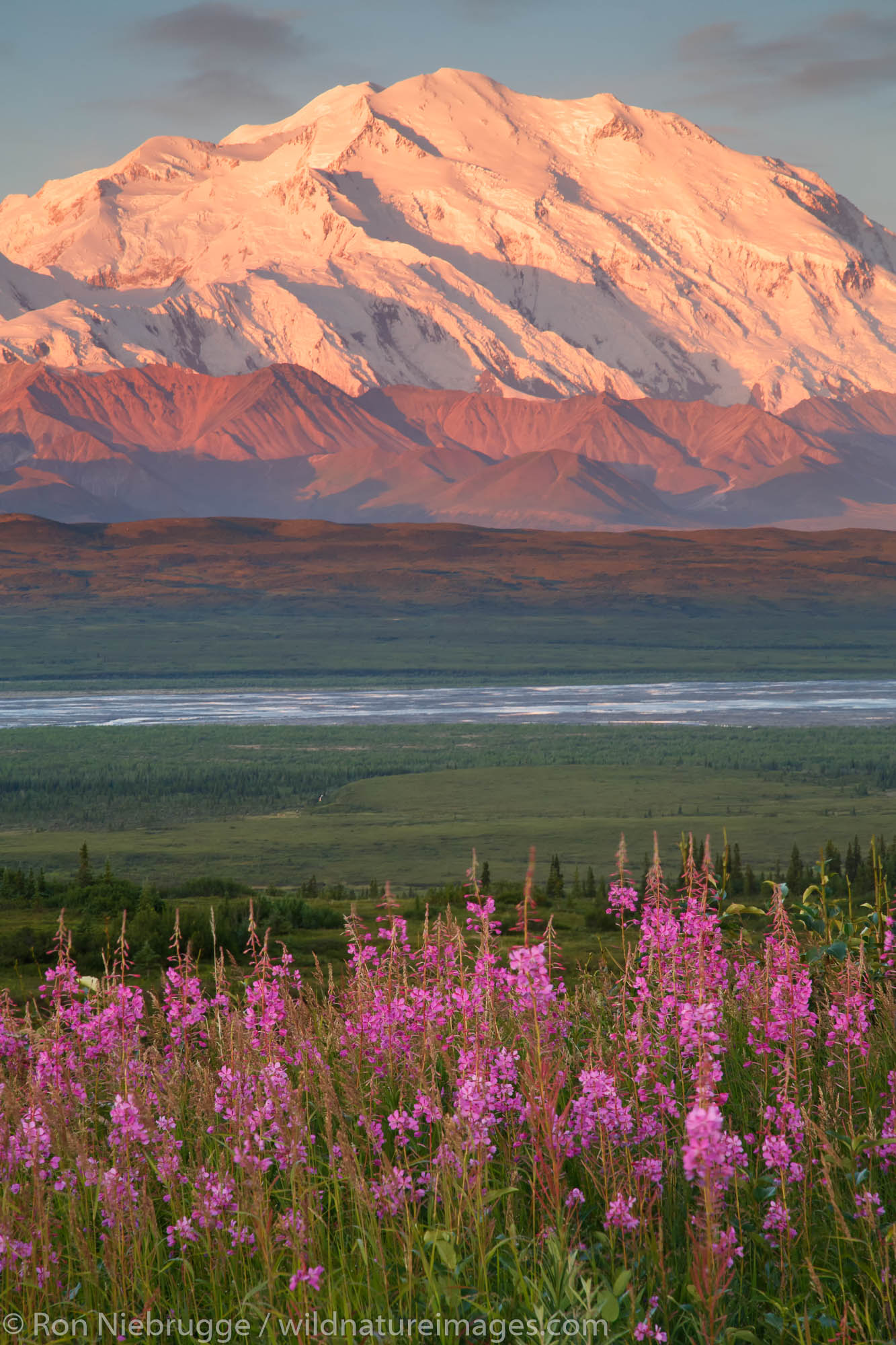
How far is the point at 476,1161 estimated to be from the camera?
4082mm

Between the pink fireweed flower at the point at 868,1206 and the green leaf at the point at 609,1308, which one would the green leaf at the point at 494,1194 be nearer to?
the green leaf at the point at 609,1308

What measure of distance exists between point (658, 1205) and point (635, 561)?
510 ft

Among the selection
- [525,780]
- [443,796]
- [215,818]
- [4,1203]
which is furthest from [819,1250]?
[525,780]

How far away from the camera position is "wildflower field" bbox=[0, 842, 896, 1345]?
396cm

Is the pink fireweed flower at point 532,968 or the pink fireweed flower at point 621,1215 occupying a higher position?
the pink fireweed flower at point 532,968

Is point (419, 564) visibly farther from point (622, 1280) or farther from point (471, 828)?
point (622, 1280)

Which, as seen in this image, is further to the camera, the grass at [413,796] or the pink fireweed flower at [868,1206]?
the grass at [413,796]

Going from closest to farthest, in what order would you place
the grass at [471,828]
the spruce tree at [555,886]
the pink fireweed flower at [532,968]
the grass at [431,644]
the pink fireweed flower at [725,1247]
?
the pink fireweed flower at [725,1247]
the pink fireweed flower at [532,968]
the spruce tree at [555,886]
the grass at [471,828]
the grass at [431,644]

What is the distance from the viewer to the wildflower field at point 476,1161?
3.96 metres

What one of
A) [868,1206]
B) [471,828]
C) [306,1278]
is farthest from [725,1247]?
[471,828]

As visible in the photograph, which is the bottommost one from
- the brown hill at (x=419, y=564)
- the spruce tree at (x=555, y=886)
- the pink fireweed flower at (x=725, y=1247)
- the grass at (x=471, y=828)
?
the grass at (x=471, y=828)

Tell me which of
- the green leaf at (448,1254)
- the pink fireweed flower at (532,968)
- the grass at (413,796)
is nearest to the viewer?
the pink fireweed flower at (532,968)

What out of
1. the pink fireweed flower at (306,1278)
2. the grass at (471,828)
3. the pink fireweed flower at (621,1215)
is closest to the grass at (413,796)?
the grass at (471,828)

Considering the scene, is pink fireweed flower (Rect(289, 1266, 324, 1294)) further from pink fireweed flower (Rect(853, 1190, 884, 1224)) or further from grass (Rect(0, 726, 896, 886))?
grass (Rect(0, 726, 896, 886))
